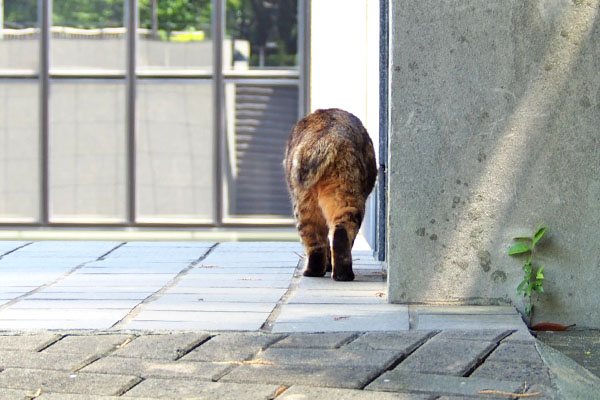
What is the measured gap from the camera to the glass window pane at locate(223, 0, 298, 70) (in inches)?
369

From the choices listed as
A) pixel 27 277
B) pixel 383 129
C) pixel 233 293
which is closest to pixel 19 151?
pixel 27 277

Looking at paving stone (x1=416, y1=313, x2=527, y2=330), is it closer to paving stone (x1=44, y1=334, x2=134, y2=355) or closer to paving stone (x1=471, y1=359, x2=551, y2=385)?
paving stone (x1=471, y1=359, x2=551, y2=385)

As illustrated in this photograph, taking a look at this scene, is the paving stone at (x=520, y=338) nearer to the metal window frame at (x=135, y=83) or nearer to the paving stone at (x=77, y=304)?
the paving stone at (x=77, y=304)

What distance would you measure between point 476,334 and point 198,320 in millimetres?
1319

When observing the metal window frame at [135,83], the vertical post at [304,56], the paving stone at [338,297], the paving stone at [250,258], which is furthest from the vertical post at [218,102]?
the paving stone at [338,297]

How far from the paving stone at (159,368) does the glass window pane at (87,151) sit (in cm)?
572

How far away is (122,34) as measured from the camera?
9.42 metres

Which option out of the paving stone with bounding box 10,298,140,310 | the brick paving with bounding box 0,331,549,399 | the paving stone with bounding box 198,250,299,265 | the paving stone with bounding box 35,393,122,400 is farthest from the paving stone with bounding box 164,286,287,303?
the paving stone with bounding box 35,393,122,400

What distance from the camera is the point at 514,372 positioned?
143 inches

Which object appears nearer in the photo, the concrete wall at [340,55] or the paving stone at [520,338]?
the paving stone at [520,338]

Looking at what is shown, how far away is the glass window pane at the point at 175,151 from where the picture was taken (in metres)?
9.37

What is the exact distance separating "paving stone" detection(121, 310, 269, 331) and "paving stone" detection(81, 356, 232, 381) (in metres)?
0.58

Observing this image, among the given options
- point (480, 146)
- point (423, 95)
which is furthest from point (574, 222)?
point (423, 95)

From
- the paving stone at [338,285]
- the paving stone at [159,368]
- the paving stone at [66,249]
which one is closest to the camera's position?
the paving stone at [159,368]
